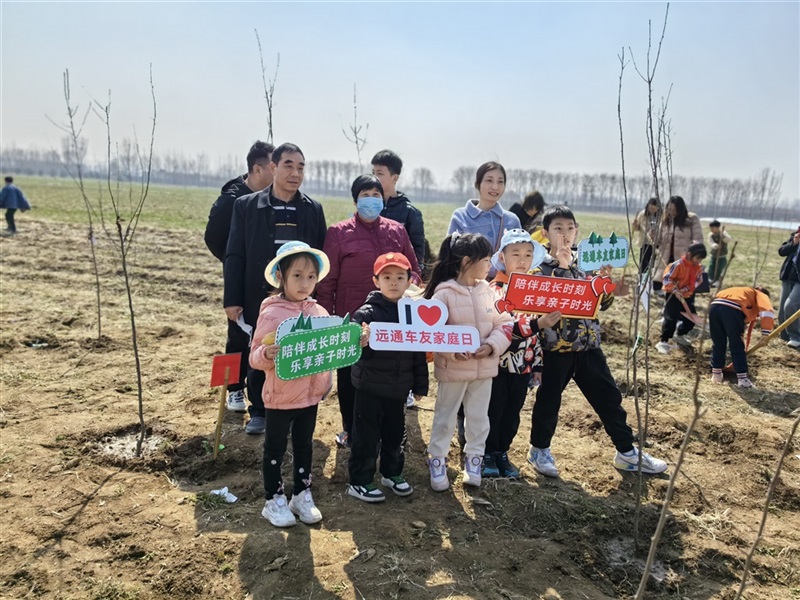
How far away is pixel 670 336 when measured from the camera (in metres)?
7.01

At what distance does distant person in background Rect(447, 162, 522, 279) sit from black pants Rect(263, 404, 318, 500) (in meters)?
1.89

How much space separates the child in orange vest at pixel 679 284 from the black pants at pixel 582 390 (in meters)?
3.31

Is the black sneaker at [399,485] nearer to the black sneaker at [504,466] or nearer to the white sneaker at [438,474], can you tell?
the white sneaker at [438,474]

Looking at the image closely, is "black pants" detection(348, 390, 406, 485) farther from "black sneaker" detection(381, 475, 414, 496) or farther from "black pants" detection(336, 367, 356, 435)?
"black pants" detection(336, 367, 356, 435)

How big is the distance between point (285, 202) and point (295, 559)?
227 cm

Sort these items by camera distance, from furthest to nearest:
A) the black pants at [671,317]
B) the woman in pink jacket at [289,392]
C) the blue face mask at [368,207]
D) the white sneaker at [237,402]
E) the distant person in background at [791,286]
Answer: the black pants at [671,317]
the distant person in background at [791,286]
the white sneaker at [237,402]
the blue face mask at [368,207]
the woman in pink jacket at [289,392]

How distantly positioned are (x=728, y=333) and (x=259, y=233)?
4.75 metres

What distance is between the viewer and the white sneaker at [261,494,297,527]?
297 cm

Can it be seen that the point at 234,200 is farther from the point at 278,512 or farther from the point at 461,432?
the point at 461,432

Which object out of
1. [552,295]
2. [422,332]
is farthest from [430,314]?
[552,295]

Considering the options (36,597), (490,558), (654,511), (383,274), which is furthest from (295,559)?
(654,511)

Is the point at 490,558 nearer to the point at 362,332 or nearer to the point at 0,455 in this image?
the point at 362,332

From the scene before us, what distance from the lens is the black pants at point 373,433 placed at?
324 centimetres

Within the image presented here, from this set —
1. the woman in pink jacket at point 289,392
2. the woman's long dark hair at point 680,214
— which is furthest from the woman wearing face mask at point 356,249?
the woman's long dark hair at point 680,214
